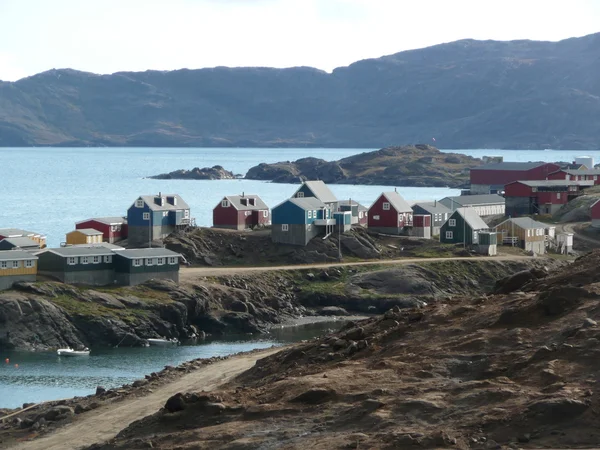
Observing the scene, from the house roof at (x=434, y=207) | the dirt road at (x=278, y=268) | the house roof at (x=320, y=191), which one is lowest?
the dirt road at (x=278, y=268)

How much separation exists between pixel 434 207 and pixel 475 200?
609 inches

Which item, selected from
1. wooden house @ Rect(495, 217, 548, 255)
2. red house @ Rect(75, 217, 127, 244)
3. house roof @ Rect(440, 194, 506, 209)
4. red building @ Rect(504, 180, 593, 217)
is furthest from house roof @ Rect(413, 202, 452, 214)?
red house @ Rect(75, 217, 127, 244)

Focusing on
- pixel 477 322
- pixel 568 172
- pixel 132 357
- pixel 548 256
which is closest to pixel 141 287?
pixel 132 357

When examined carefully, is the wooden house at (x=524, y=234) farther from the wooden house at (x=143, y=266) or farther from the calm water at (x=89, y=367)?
the wooden house at (x=143, y=266)

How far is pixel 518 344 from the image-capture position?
105 feet

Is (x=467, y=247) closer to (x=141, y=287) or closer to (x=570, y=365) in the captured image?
(x=141, y=287)

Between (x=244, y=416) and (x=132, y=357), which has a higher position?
(x=244, y=416)

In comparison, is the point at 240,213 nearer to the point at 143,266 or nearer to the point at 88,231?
the point at 88,231

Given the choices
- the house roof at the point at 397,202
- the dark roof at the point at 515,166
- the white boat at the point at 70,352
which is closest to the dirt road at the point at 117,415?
the white boat at the point at 70,352

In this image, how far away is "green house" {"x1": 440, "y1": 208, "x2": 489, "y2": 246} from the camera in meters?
105

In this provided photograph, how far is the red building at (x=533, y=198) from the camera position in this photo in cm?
13100

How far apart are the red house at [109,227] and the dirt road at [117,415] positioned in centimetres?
5349

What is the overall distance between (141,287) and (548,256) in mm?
38981

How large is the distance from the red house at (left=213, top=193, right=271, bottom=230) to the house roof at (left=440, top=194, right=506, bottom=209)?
23319mm
